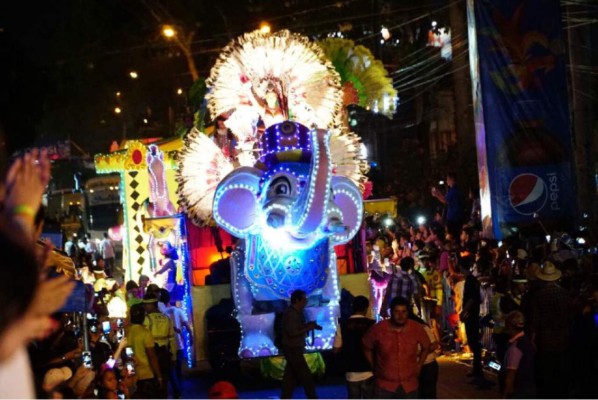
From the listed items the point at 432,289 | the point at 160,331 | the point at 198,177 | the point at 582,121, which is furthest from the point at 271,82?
the point at 582,121

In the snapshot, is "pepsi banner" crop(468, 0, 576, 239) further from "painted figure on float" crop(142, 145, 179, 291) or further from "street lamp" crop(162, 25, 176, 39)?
"street lamp" crop(162, 25, 176, 39)

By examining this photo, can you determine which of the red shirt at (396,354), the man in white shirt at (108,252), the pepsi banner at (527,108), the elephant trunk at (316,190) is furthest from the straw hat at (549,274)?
the man in white shirt at (108,252)

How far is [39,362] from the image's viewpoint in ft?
29.1

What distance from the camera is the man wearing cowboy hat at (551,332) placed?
11008 mm

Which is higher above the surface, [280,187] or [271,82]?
[271,82]

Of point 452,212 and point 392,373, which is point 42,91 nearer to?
point 452,212

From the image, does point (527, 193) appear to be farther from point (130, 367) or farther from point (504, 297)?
point (130, 367)

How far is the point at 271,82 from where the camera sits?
15094 millimetres

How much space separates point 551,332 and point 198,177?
229 inches

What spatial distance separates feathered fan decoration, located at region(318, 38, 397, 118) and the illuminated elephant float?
4066mm

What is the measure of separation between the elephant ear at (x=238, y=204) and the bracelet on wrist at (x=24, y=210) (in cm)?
1044

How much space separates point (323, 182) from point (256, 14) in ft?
92.6

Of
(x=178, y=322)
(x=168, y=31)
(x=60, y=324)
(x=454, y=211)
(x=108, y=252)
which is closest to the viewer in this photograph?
(x=60, y=324)

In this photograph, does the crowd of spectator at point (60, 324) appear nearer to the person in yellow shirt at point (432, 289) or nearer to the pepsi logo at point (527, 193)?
the person in yellow shirt at point (432, 289)
